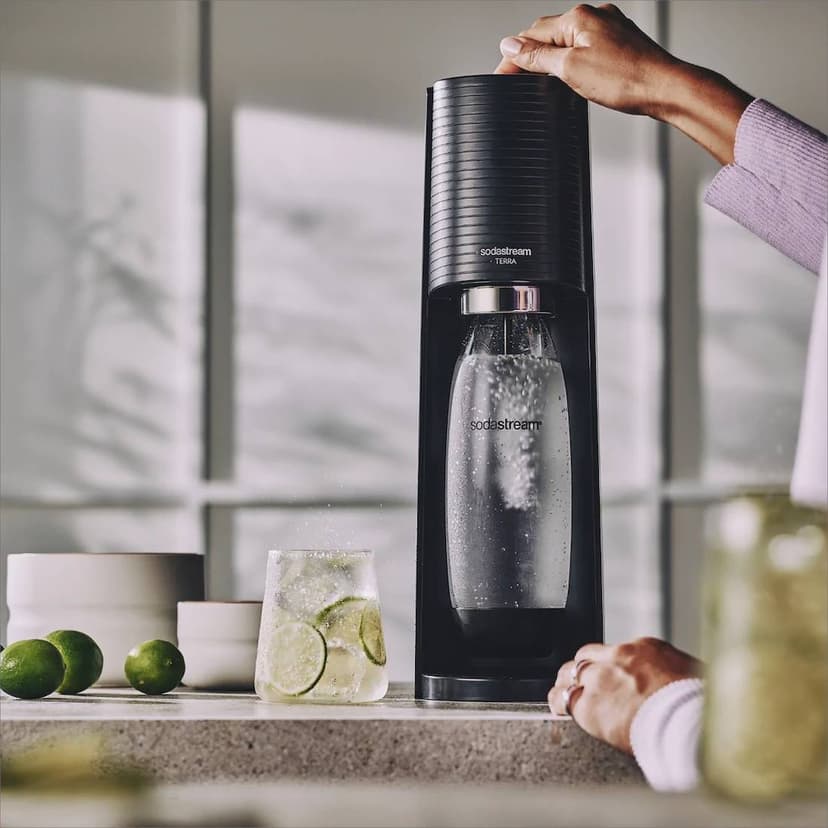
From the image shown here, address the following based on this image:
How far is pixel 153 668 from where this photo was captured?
1.01 metres

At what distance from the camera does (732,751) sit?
0.39m

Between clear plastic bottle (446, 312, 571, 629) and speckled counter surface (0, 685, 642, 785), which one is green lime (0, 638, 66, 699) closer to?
speckled counter surface (0, 685, 642, 785)

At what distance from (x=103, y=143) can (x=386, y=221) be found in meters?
0.67

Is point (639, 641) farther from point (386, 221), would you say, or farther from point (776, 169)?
point (386, 221)

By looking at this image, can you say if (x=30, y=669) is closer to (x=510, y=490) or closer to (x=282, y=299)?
(x=510, y=490)

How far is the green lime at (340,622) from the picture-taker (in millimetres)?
983

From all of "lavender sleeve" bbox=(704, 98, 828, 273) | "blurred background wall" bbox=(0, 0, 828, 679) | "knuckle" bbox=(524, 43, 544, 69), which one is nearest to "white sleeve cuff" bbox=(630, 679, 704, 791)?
"lavender sleeve" bbox=(704, 98, 828, 273)

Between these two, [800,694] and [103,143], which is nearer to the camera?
[800,694]

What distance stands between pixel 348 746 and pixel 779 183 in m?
0.54

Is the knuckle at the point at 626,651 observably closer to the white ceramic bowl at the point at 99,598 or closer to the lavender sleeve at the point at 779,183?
the lavender sleeve at the point at 779,183

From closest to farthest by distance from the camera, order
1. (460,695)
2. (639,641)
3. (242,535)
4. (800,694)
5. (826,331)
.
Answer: (800,694) < (826,331) < (639,641) < (460,695) < (242,535)

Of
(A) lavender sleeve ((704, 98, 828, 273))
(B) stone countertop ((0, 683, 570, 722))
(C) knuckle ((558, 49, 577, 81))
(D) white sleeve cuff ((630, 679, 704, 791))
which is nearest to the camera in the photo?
(D) white sleeve cuff ((630, 679, 704, 791))

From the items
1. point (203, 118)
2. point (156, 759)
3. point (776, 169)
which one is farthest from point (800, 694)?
point (203, 118)

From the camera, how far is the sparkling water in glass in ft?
3.17
